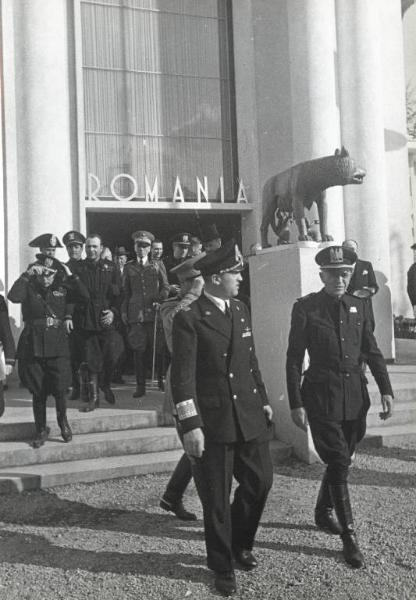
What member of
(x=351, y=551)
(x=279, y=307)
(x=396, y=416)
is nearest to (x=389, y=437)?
(x=396, y=416)

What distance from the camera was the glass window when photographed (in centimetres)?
1216

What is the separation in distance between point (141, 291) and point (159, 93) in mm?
5280

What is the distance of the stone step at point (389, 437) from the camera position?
766cm

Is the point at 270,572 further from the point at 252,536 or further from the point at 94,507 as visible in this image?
the point at 94,507

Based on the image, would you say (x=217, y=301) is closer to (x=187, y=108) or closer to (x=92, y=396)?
(x=92, y=396)

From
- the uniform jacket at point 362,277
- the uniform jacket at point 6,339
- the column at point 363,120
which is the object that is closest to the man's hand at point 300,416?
the uniform jacket at point 6,339

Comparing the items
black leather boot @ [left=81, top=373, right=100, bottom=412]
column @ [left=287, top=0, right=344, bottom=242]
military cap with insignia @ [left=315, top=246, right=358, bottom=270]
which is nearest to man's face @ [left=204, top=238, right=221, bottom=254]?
black leather boot @ [left=81, top=373, right=100, bottom=412]

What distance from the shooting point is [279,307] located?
24.7ft

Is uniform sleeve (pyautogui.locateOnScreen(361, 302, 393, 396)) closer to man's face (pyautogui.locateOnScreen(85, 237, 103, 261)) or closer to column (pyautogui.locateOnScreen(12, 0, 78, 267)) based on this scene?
man's face (pyautogui.locateOnScreen(85, 237, 103, 261))

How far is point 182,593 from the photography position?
407cm

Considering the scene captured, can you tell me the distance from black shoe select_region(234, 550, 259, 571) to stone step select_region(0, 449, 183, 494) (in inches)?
94.1

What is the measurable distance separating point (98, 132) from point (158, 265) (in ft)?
13.4

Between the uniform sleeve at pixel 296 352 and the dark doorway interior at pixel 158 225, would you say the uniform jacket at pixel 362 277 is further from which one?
the uniform sleeve at pixel 296 352

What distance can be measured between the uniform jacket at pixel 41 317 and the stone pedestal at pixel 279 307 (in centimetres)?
221
